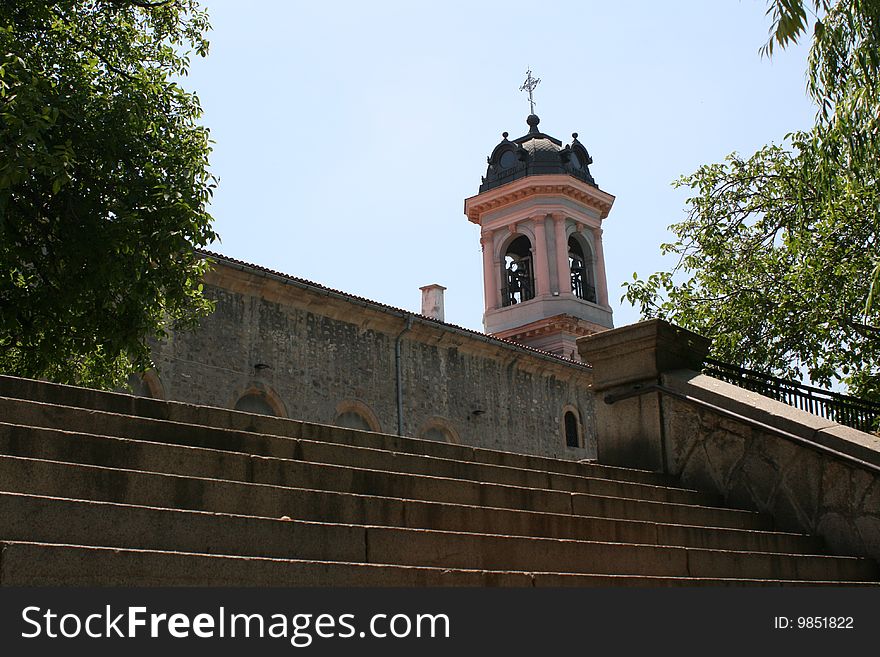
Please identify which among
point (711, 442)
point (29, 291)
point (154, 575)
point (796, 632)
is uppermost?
point (29, 291)

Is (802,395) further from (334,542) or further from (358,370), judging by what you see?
(358,370)

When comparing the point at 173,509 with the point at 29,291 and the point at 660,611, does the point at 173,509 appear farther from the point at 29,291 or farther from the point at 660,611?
the point at 29,291

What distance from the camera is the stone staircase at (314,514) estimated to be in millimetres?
3824

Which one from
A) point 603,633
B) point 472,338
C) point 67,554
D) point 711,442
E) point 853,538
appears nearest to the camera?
point 67,554

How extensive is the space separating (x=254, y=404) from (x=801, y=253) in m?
12.0

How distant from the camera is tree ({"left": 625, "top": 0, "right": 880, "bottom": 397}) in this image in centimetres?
891

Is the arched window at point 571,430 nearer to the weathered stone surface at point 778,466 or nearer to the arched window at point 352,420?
the arched window at point 352,420

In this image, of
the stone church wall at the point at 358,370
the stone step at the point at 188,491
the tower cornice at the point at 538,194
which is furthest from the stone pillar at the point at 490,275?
the stone step at the point at 188,491

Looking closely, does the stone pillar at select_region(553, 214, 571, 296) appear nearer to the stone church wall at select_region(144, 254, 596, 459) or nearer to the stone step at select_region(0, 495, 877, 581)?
the stone church wall at select_region(144, 254, 596, 459)

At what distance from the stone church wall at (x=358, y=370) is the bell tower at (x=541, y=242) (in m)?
8.34

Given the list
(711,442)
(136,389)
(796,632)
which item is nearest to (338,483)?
(796,632)

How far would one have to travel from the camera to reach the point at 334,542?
4.43 m

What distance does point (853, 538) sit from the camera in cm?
714

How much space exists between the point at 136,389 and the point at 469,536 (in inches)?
591
